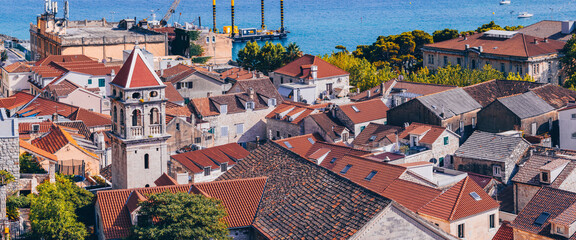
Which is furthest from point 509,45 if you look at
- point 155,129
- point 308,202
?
point 308,202

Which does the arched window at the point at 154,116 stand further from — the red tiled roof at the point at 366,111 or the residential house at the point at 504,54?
the residential house at the point at 504,54

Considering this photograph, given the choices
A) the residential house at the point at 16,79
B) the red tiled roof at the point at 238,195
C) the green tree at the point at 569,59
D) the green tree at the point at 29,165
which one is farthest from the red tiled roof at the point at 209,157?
the green tree at the point at 569,59

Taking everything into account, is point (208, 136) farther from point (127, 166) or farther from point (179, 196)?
point (179, 196)

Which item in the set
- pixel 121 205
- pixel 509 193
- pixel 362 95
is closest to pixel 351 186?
pixel 121 205

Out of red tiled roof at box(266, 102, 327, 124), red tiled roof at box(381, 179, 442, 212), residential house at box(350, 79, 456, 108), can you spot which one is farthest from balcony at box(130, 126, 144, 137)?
residential house at box(350, 79, 456, 108)

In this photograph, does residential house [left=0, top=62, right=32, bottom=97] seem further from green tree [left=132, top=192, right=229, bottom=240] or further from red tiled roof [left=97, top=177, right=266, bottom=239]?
green tree [left=132, top=192, right=229, bottom=240]
